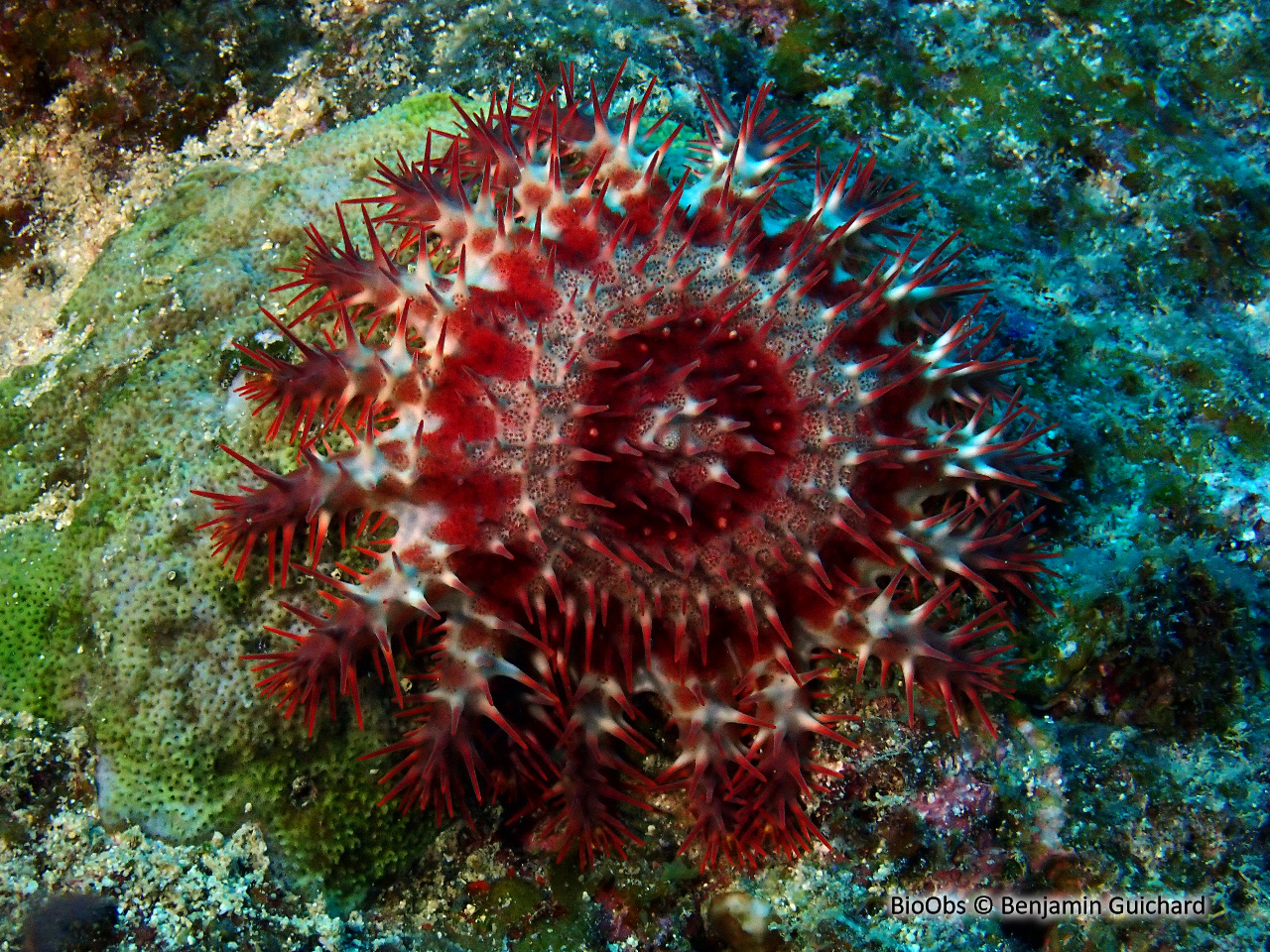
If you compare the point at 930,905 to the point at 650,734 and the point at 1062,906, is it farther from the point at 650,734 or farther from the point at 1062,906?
the point at 650,734

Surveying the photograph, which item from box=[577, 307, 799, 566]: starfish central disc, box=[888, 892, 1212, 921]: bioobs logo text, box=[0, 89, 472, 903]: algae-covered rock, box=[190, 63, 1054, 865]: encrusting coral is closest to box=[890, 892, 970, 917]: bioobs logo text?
box=[888, 892, 1212, 921]: bioobs logo text

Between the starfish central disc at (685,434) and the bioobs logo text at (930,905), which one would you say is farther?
the bioobs logo text at (930,905)

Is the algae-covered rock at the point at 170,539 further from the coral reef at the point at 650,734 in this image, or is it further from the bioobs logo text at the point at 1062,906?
the bioobs logo text at the point at 1062,906

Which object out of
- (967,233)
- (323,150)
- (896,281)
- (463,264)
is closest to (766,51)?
(967,233)

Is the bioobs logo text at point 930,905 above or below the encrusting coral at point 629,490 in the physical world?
below

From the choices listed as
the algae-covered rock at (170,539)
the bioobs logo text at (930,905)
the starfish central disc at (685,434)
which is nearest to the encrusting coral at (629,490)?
the starfish central disc at (685,434)

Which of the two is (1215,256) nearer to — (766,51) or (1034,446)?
(1034,446)

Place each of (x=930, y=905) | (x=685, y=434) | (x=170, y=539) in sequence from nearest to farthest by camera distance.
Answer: (x=685, y=434)
(x=930, y=905)
(x=170, y=539)

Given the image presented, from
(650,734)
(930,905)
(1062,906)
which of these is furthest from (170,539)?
(1062,906)
